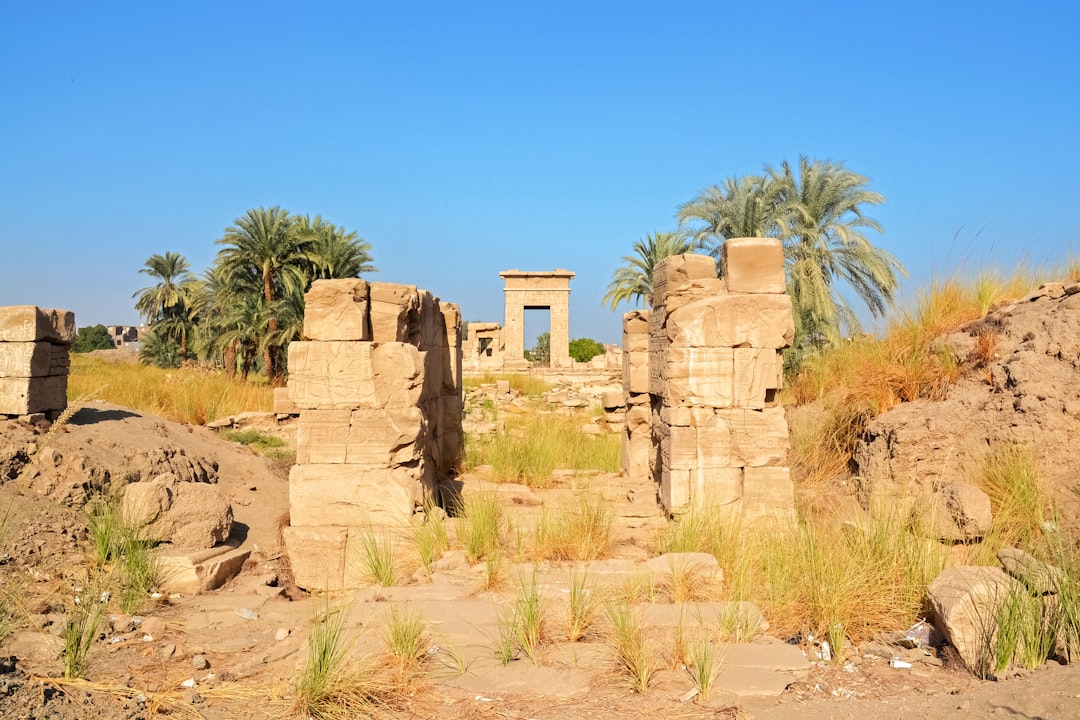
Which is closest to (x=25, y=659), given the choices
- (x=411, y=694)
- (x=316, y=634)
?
(x=316, y=634)

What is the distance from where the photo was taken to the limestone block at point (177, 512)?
21.2 ft

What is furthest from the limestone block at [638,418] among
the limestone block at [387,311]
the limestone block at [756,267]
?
the limestone block at [387,311]

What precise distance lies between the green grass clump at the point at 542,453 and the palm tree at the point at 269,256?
834 centimetres

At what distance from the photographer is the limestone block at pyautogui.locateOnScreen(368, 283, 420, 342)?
6816 millimetres

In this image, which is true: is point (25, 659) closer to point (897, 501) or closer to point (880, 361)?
point (897, 501)

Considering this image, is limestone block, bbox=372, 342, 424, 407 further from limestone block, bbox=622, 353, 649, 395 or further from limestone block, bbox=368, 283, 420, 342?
limestone block, bbox=622, 353, 649, 395

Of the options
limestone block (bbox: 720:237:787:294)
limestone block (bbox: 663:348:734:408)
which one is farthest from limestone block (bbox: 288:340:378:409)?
limestone block (bbox: 720:237:787:294)

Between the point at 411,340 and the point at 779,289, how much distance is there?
333 centimetres

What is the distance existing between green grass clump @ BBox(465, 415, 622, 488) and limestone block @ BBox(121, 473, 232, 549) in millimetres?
3177

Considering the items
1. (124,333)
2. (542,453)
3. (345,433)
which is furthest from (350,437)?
(124,333)

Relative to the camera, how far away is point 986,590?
448 centimetres

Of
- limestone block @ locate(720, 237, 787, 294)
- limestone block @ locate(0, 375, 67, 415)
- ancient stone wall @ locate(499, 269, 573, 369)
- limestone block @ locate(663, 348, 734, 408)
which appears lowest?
limestone block @ locate(0, 375, 67, 415)

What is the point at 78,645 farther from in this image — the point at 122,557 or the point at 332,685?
A: the point at 122,557

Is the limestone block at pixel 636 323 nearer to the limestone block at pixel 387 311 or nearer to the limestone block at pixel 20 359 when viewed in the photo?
the limestone block at pixel 387 311
